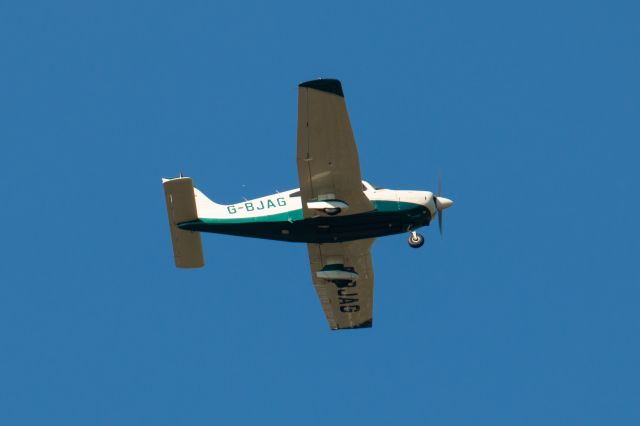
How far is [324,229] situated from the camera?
106 ft

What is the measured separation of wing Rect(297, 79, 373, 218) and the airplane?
0.03 m

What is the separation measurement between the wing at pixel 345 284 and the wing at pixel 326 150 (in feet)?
8.21

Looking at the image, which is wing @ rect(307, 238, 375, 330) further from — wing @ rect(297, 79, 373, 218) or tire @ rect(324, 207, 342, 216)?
tire @ rect(324, 207, 342, 216)

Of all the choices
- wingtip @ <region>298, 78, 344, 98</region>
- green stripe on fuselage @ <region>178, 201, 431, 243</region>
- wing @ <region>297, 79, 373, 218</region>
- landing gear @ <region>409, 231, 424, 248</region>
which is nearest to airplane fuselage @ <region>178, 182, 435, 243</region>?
green stripe on fuselage @ <region>178, 201, 431, 243</region>

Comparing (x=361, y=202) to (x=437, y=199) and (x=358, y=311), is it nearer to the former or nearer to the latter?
(x=437, y=199)

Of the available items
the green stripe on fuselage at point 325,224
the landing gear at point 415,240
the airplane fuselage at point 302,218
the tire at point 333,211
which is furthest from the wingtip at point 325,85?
the landing gear at point 415,240

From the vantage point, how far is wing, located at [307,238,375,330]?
3384 centimetres

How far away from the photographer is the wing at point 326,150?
95.6 feet

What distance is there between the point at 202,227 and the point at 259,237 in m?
1.65

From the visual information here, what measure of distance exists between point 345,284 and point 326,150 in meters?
6.61

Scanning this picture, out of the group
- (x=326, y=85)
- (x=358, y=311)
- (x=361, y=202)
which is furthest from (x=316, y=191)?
(x=358, y=311)

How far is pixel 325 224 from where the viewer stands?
32.0 m

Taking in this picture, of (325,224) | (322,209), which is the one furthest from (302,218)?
(322,209)

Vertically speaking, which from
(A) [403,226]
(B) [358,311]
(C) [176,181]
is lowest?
(B) [358,311]
